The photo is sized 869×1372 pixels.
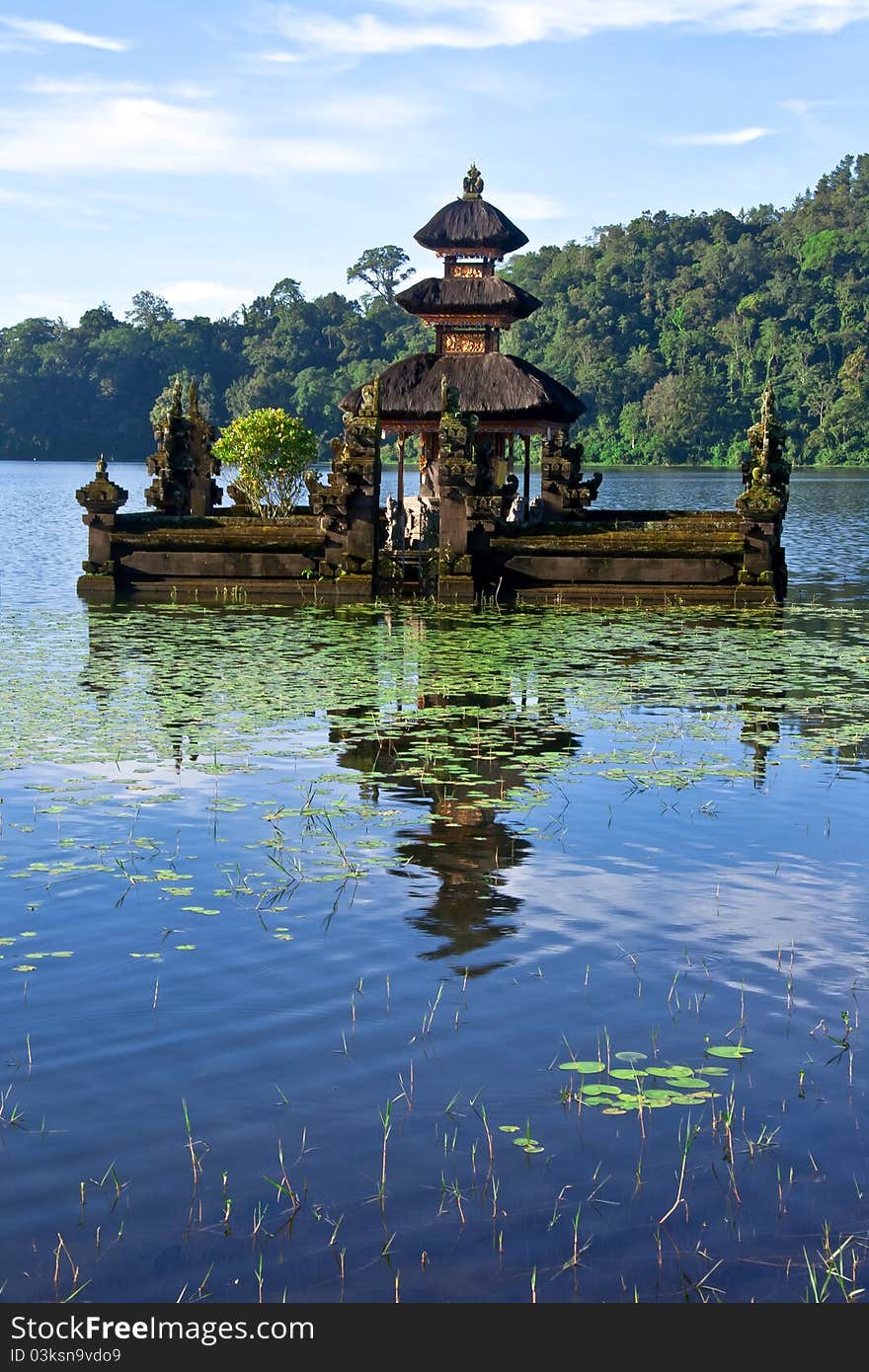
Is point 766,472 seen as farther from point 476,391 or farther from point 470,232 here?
point 470,232

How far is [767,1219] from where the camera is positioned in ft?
20.5

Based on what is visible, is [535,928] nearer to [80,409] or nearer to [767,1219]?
[767,1219]

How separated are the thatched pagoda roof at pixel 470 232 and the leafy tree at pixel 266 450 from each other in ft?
19.9

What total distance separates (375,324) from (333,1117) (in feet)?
527

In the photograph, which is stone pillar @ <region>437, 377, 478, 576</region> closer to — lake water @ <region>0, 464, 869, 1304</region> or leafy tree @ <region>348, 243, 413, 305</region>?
lake water @ <region>0, 464, 869, 1304</region>

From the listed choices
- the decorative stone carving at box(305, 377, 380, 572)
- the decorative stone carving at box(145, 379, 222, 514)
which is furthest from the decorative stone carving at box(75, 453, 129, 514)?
the decorative stone carving at box(145, 379, 222, 514)

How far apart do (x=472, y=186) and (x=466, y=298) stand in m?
3.31

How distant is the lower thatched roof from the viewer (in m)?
38.1

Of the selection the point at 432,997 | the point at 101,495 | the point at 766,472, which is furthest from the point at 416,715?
the point at 766,472

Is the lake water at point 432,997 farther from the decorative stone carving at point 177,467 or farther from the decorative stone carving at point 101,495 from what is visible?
the decorative stone carving at point 177,467

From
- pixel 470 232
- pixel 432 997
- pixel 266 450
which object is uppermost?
pixel 470 232

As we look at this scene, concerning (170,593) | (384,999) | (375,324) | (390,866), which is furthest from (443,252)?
(375,324)

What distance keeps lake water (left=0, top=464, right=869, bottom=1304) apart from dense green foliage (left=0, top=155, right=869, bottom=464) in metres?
118

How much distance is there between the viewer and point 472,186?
134 feet
